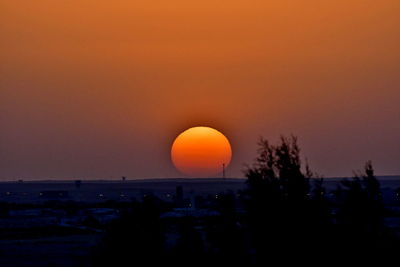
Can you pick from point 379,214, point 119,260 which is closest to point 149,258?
point 119,260

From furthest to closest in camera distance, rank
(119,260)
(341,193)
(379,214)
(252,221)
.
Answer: (119,260)
(341,193)
(379,214)
(252,221)

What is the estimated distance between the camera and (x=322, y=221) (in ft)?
78.0

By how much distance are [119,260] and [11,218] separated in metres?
96.2

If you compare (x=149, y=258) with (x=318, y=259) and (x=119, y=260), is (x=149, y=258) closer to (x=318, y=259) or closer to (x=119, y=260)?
(x=119, y=260)

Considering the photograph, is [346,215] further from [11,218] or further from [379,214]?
[11,218]

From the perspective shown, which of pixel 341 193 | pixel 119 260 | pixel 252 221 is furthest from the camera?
pixel 119 260

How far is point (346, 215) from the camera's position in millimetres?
26000

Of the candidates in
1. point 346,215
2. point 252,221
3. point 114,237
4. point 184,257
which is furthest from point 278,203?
point 114,237

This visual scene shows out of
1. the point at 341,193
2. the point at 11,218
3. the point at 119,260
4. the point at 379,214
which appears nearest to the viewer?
the point at 379,214

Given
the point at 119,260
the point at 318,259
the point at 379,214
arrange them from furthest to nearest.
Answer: the point at 119,260 < the point at 379,214 < the point at 318,259

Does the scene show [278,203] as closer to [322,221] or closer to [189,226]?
[322,221]

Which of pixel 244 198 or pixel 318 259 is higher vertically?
pixel 244 198

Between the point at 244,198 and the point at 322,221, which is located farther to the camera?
the point at 244,198

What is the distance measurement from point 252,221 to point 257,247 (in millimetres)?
759
